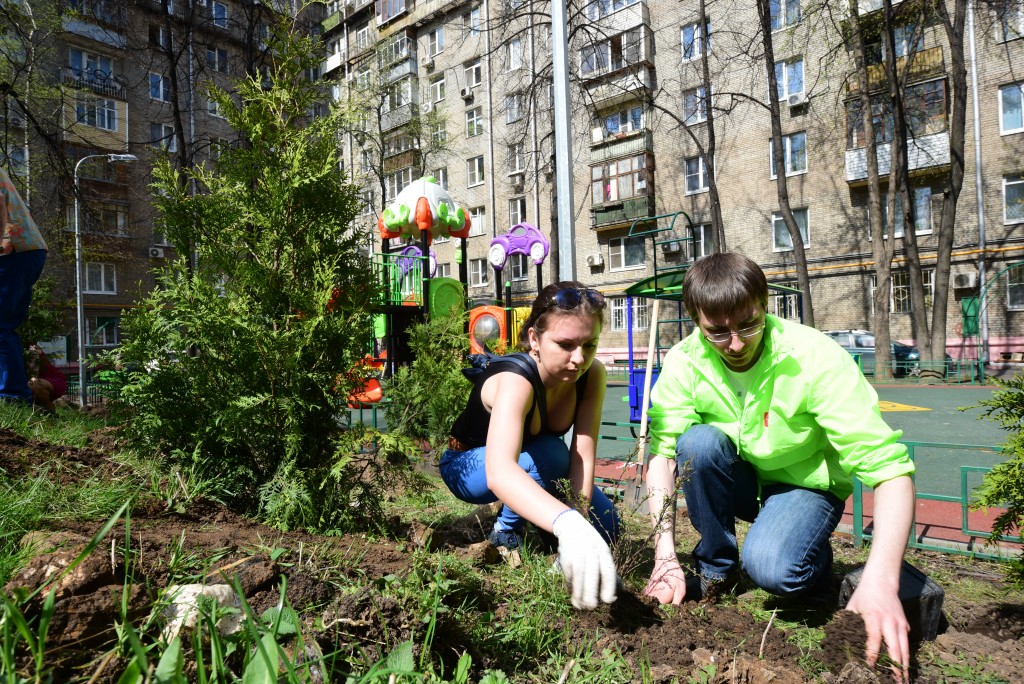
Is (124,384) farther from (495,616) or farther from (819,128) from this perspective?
(819,128)

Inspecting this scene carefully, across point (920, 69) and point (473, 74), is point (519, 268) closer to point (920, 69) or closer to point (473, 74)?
point (473, 74)

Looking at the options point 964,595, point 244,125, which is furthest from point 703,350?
point 244,125

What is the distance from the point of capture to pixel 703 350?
7.52 ft

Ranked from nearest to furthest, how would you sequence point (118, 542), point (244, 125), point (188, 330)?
point (118, 542) → point (188, 330) → point (244, 125)

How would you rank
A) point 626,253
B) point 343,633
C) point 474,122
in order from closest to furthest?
point 343,633
point 626,253
point 474,122

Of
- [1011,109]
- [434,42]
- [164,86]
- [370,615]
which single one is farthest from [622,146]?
[370,615]

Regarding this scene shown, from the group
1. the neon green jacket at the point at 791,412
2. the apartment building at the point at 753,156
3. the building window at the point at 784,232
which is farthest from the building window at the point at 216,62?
the building window at the point at 784,232

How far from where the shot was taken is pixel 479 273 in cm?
3033

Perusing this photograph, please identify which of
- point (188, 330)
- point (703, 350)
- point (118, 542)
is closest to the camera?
point (118, 542)

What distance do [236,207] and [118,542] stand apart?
157 cm

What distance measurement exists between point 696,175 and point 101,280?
1043 inches

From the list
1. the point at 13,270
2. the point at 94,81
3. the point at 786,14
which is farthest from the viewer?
the point at 94,81

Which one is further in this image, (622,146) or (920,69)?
(622,146)

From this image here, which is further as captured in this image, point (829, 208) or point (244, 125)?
point (829, 208)
